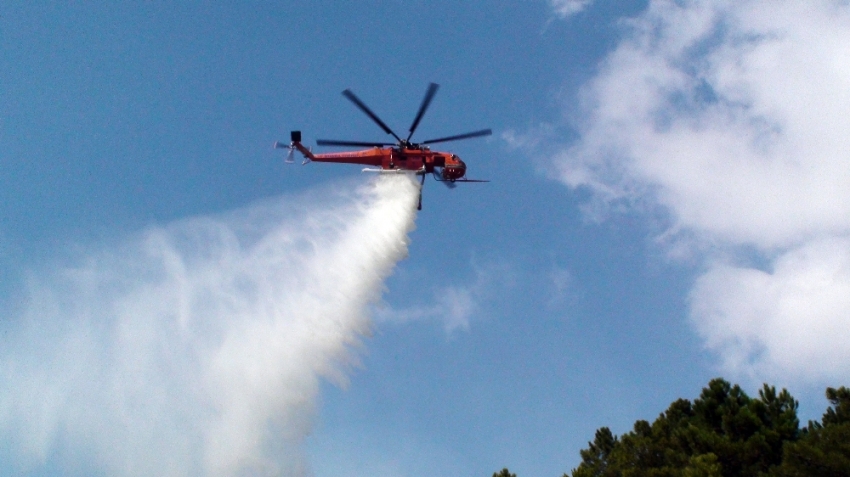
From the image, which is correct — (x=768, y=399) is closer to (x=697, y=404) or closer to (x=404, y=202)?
(x=697, y=404)

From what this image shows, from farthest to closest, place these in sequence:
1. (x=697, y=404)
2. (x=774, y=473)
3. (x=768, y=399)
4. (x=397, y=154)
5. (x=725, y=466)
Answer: (x=397, y=154), (x=697, y=404), (x=768, y=399), (x=725, y=466), (x=774, y=473)

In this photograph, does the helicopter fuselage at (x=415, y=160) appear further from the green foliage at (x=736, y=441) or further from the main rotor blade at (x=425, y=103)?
the green foliage at (x=736, y=441)

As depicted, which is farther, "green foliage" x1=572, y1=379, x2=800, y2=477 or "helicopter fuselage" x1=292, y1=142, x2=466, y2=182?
"helicopter fuselage" x1=292, y1=142, x2=466, y2=182

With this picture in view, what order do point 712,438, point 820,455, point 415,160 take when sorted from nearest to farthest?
point 820,455 < point 712,438 < point 415,160

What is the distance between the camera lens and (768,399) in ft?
151

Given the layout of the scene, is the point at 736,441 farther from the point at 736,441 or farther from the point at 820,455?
the point at 820,455

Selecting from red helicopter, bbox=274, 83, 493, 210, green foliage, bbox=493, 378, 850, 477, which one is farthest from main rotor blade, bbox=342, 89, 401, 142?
green foliage, bbox=493, 378, 850, 477

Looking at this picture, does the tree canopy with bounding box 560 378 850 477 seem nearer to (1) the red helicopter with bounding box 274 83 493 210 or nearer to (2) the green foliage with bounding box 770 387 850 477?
(2) the green foliage with bounding box 770 387 850 477

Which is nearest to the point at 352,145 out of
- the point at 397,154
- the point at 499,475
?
the point at 397,154

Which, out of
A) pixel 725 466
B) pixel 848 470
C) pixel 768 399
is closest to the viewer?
pixel 848 470

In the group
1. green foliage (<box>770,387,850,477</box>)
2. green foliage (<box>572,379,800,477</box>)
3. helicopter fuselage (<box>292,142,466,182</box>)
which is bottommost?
green foliage (<box>770,387,850,477</box>)

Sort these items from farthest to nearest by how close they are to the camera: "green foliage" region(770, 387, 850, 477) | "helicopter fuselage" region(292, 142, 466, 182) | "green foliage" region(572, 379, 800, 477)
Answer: "helicopter fuselage" region(292, 142, 466, 182) → "green foliage" region(572, 379, 800, 477) → "green foliage" region(770, 387, 850, 477)

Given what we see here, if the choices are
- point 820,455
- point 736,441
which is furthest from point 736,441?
point 820,455

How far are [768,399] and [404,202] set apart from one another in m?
30.7
